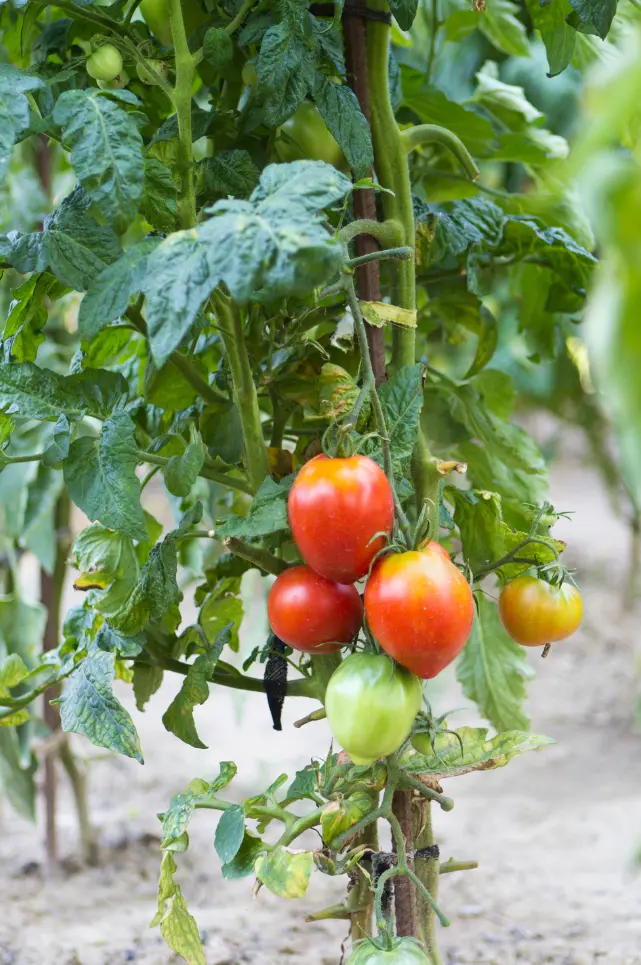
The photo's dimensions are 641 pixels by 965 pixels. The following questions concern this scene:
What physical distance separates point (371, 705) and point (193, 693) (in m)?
0.22

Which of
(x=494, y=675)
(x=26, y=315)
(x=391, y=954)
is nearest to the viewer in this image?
(x=391, y=954)

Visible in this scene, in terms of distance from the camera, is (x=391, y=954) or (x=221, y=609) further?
(x=221, y=609)

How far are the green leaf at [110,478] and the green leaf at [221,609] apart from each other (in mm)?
222

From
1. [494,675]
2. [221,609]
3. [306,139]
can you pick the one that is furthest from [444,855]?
[306,139]

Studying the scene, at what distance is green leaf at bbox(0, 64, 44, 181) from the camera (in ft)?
1.80

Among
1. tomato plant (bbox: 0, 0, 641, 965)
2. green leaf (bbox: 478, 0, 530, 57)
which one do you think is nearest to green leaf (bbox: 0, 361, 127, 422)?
tomato plant (bbox: 0, 0, 641, 965)

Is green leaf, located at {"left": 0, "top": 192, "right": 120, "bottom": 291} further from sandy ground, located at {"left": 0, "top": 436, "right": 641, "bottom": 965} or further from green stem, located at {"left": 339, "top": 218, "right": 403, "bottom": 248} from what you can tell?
sandy ground, located at {"left": 0, "top": 436, "right": 641, "bottom": 965}

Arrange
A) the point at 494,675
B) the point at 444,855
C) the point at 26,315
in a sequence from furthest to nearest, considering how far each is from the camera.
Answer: the point at 444,855, the point at 494,675, the point at 26,315

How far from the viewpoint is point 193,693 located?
73cm

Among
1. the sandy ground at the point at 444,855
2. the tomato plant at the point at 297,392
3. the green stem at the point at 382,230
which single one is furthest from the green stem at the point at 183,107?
the sandy ground at the point at 444,855

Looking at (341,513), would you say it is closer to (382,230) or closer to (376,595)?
(376,595)

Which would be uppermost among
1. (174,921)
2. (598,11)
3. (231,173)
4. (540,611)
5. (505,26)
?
(505,26)

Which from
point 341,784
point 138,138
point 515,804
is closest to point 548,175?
point 138,138

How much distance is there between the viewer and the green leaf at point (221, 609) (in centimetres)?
85
